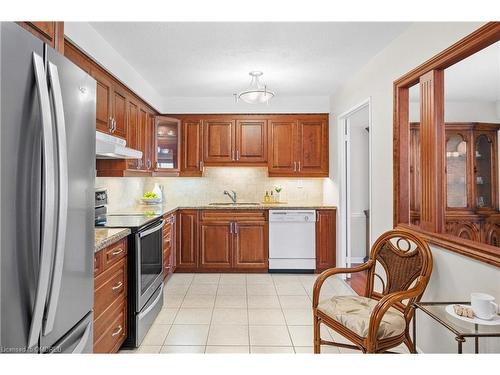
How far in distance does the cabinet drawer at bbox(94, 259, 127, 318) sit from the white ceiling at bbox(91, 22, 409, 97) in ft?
5.95

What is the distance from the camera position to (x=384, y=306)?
174 cm

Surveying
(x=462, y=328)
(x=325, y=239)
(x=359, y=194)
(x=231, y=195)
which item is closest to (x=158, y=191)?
(x=231, y=195)

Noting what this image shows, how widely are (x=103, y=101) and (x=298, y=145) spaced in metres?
2.74

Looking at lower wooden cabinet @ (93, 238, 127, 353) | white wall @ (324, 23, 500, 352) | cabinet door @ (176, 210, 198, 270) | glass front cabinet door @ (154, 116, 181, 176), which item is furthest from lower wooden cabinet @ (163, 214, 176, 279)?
white wall @ (324, 23, 500, 352)

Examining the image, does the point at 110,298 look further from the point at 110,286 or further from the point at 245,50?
the point at 245,50

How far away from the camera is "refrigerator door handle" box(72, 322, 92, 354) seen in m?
1.28

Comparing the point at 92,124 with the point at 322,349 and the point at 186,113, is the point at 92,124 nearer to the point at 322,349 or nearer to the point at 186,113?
the point at 322,349

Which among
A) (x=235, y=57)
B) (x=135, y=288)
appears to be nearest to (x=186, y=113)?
(x=235, y=57)

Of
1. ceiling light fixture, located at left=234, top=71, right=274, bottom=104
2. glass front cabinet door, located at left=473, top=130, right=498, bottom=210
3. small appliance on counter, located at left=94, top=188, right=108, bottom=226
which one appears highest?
ceiling light fixture, located at left=234, top=71, right=274, bottom=104

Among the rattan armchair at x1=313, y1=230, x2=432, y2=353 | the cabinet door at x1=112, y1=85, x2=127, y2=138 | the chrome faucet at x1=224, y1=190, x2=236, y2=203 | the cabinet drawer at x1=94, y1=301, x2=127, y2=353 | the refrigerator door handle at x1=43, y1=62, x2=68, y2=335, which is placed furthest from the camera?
the chrome faucet at x1=224, y1=190, x2=236, y2=203

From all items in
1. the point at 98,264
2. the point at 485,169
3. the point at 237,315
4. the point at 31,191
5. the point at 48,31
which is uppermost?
the point at 48,31

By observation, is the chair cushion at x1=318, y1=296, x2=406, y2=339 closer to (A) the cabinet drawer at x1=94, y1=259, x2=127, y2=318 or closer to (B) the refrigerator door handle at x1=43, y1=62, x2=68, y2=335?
(A) the cabinet drawer at x1=94, y1=259, x2=127, y2=318

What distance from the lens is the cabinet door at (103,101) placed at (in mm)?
2666

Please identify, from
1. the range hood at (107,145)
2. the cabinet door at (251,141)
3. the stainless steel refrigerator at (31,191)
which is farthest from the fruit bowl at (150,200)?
the stainless steel refrigerator at (31,191)
